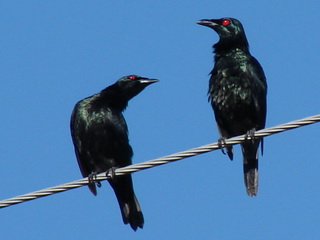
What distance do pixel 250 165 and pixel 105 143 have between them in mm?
1888

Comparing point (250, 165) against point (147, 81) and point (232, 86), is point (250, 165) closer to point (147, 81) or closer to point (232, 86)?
point (232, 86)

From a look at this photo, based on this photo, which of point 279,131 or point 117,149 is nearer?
point 279,131

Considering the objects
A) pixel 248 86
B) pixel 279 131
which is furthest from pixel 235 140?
pixel 248 86

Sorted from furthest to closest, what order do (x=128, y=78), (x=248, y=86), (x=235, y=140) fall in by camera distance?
(x=128, y=78)
(x=248, y=86)
(x=235, y=140)

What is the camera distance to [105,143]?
11812 mm

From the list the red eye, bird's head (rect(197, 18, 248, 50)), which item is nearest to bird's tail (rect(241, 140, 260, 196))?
bird's head (rect(197, 18, 248, 50))

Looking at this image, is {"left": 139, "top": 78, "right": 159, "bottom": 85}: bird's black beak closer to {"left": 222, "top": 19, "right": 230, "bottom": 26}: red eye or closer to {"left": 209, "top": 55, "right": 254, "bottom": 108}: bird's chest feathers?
{"left": 209, "top": 55, "right": 254, "bottom": 108}: bird's chest feathers

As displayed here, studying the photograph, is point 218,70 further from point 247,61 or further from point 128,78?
point 128,78

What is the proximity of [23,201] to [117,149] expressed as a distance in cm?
359

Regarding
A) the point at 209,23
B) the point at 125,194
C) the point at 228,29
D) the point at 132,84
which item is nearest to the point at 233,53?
the point at 228,29

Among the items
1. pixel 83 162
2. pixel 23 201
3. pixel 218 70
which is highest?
pixel 218 70

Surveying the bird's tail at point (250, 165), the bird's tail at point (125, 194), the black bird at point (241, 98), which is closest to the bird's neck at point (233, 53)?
the black bird at point (241, 98)

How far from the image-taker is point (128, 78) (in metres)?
12.4

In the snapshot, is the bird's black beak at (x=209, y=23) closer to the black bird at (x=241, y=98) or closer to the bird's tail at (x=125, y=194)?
the black bird at (x=241, y=98)
